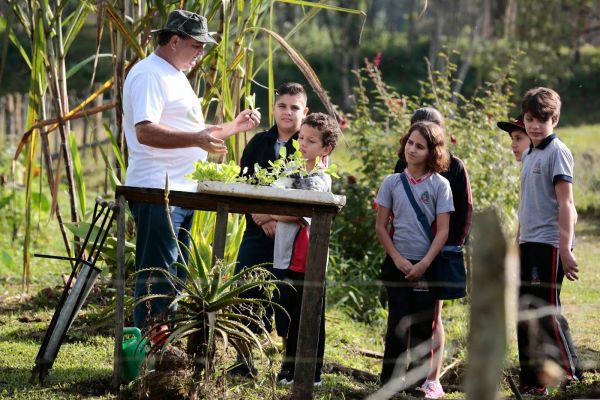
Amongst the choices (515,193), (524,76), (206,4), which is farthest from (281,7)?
(206,4)

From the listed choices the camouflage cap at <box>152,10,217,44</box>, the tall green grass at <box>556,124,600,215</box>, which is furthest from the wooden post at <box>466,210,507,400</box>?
the tall green grass at <box>556,124,600,215</box>

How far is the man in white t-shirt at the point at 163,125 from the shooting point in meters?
4.50

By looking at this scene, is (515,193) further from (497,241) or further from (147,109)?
(497,241)

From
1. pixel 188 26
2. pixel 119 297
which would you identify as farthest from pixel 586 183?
pixel 119 297

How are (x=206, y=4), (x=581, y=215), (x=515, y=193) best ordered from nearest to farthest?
(x=206, y=4) < (x=515, y=193) < (x=581, y=215)

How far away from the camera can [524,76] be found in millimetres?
23750

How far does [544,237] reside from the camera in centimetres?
479

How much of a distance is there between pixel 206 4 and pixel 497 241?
3.92 metres

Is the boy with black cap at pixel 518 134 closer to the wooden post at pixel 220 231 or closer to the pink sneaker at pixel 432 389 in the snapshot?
the pink sneaker at pixel 432 389

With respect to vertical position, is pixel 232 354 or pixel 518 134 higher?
pixel 518 134

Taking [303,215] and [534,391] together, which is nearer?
[303,215]

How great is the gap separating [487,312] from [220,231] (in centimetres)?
247

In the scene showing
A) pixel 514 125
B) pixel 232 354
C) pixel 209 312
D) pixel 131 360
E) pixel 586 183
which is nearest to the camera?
pixel 209 312

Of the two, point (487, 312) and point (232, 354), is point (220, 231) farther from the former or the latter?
point (487, 312)
